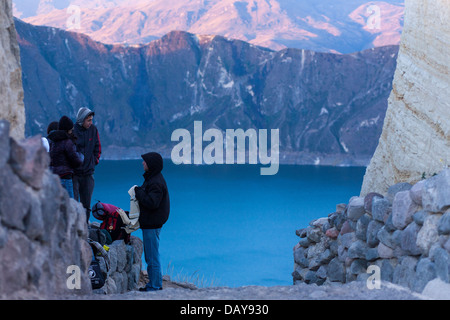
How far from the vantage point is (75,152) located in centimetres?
461

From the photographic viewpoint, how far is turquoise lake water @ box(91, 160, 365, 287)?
13.9 meters

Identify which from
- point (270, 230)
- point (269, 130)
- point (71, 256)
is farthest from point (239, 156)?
point (71, 256)

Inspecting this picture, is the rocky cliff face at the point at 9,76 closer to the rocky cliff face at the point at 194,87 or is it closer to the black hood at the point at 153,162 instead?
the black hood at the point at 153,162

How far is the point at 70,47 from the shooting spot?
35719 mm

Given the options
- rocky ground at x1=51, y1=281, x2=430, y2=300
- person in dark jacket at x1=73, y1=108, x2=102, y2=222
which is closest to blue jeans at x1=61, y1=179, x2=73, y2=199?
person in dark jacket at x1=73, y1=108, x2=102, y2=222

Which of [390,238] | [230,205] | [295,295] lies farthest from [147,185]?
[230,205]

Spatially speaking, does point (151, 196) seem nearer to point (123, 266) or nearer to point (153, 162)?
point (153, 162)

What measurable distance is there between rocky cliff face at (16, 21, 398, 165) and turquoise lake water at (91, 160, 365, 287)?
465 cm

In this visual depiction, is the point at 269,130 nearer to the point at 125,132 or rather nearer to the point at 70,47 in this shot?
the point at 125,132

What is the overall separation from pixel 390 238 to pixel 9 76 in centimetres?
328

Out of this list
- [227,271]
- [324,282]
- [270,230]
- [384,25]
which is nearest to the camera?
[324,282]
